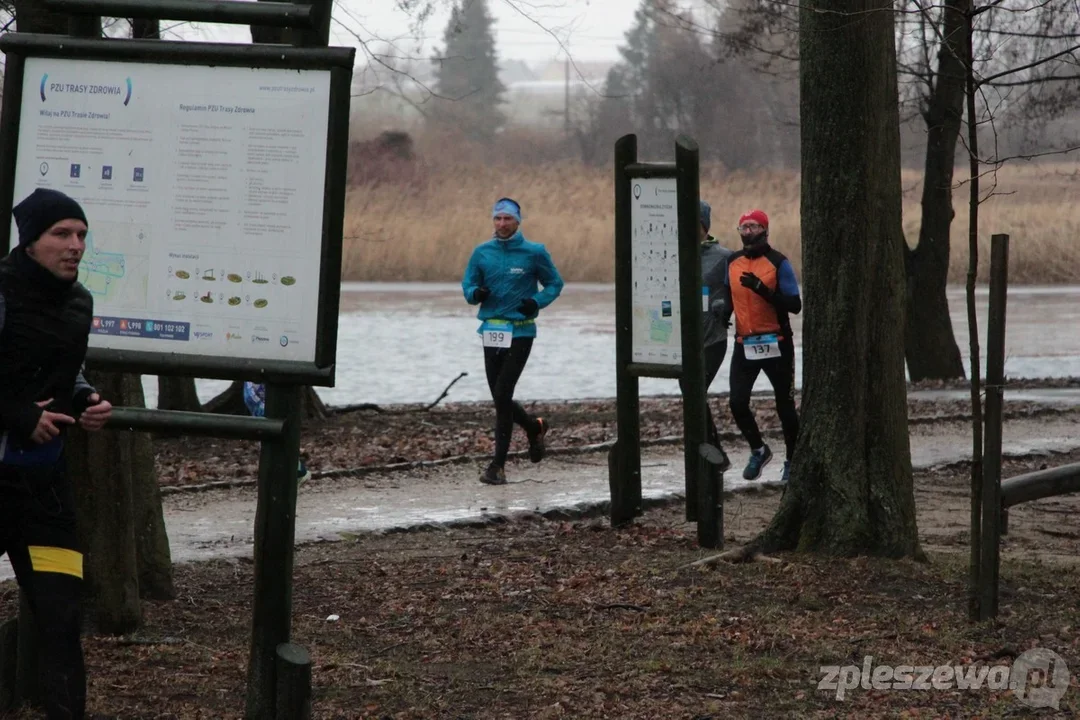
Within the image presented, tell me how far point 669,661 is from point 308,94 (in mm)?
2417

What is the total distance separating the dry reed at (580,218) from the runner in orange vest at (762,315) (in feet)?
53.6

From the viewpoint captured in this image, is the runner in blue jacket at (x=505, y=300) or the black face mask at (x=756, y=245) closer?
the black face mask at (x=756, y=245)

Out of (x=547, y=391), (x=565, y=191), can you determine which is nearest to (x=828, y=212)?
(x=547, y=391)

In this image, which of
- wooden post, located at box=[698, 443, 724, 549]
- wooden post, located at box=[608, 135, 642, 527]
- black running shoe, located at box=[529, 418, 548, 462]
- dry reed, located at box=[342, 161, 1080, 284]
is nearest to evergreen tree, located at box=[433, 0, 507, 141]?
dry reed, located at box=[342, 161, 1080, 284]

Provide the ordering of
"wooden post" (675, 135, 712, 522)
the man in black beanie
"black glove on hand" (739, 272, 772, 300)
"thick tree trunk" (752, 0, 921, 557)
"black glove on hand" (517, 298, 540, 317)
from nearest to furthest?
the man in black beanie, "thick tree trunk" (752, 0, 921, 557), "wooden post" (675, 135, 712, 522), "black glove on hand" (739, 272, 772, 300), "black glove on hand" (517, 298, 540, 317)

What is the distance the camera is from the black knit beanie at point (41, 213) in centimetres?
453

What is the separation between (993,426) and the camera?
557 cm

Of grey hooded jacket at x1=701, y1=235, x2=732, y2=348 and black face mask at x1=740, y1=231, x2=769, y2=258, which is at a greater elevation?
black face mask at x1=740, y1=231, x2=769, y2=258

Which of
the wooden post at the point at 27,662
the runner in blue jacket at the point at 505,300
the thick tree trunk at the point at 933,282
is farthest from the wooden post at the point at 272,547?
the thick tree trunk at the point at 933,282

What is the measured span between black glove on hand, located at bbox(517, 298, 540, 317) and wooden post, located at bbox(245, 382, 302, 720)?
5.49 m

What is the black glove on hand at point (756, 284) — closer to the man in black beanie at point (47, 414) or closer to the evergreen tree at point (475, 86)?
the man in black beanie at point (47, 414)

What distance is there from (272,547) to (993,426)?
269 cm

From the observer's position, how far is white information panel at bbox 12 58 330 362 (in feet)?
15.7

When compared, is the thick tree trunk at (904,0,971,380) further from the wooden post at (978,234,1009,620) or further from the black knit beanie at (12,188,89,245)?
the black knit beanie at (12,188,89,245)
